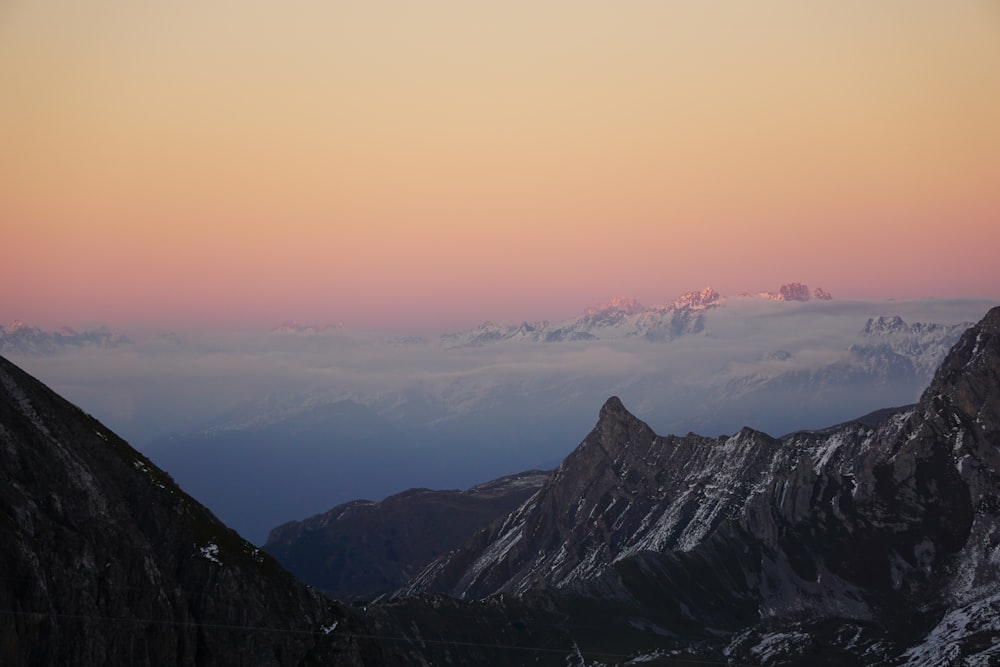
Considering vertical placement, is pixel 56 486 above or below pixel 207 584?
above

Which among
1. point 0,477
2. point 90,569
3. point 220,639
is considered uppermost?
point 0,477

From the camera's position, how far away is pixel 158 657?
186 meters

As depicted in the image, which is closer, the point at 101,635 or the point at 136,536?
the point at 101,635

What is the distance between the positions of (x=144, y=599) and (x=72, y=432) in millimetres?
28686

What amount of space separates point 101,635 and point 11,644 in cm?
1491

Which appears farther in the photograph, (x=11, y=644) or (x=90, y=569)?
(x=90, y=569)

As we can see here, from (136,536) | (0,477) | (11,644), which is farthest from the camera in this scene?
(136,536)

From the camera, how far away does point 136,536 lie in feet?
624

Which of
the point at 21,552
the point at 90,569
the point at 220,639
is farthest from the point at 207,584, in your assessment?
the point at 21,552

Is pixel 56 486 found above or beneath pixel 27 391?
beneath

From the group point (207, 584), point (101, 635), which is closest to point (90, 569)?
point (101, 635)

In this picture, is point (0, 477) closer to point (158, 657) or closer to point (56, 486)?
point (56, 486)

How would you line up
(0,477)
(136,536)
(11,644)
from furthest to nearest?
(136,536) → (0,477) → (11,644)

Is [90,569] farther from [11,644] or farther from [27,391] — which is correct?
[27,391]
